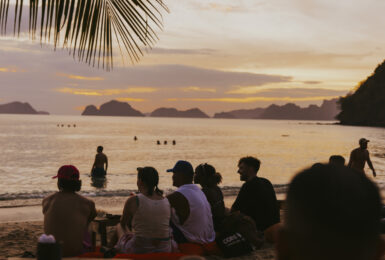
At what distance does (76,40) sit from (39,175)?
96.4 ft

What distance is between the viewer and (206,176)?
6.86 m

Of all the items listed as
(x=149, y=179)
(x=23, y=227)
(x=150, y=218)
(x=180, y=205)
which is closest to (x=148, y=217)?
(x=150, y=218)

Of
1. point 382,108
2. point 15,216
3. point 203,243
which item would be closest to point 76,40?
point 203,243

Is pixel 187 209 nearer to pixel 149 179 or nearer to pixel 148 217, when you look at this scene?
pixel 148 217

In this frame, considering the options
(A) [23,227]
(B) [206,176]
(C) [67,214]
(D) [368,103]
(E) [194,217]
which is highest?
(D) [368,103]

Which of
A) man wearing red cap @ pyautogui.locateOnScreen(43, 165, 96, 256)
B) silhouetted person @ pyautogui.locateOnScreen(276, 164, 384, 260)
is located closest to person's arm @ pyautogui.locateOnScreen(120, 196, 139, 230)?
man wearing red cap @ pyautogui.locateOnScreen(43, 165, 96, 256)

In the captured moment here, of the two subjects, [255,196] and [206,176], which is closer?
[255,196]

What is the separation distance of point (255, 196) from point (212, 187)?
2.56 ft

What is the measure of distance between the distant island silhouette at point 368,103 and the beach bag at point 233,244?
454 ft

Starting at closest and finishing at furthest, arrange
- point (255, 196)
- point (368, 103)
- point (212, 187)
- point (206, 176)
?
point (255, 196)
point (206, 176)
point (212, 187)
point (368, 103)

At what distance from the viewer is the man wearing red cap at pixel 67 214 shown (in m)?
4.74

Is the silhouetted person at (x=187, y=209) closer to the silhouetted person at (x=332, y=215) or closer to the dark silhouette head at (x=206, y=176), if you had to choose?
the dark silhouette head at (x=206, y=176)

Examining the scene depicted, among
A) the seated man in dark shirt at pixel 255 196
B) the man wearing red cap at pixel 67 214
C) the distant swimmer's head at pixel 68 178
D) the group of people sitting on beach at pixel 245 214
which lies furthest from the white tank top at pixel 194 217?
the distant swimmer's head at pixel 68 178

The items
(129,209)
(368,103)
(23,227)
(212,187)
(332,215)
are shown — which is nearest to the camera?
(332,215)
